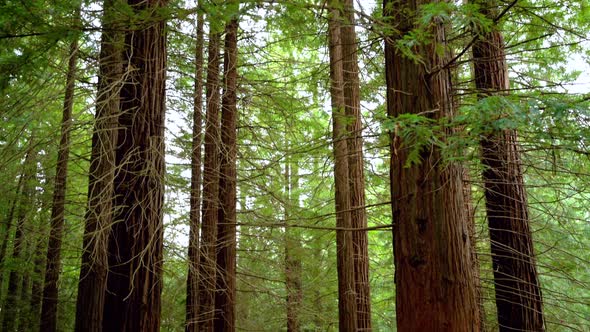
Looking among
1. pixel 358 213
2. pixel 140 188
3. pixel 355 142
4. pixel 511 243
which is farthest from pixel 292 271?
pixel 140 188

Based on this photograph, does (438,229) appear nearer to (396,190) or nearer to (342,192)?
(396,190)

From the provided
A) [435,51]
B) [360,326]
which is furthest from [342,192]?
[435,51]

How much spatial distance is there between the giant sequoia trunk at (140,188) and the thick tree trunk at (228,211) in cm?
308

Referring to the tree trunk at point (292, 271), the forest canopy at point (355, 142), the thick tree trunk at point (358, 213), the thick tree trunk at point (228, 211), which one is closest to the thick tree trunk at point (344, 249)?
the forest canopy at point (355, 142)

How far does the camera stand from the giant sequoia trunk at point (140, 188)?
419 centimetres

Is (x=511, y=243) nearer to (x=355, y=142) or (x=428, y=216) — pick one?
(x=355, y=142)

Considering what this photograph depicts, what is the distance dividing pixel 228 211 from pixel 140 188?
3.67 metres

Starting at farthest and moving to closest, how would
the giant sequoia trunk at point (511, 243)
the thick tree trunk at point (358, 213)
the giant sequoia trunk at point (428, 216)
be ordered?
the thick tree trunk at point (358, 213) < the giant sequoia trunk at point (511, 243) < the giant sequoia trunk at point (428, 216)

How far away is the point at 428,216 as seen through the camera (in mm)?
3240

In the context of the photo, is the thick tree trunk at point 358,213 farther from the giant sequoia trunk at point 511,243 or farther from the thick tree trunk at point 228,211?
the giant sequoia trunk at point 511,243

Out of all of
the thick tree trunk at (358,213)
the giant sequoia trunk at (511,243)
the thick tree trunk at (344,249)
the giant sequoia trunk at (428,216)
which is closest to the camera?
the giant sequoia trunk at (428,216)

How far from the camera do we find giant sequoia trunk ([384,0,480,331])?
3.09 meters

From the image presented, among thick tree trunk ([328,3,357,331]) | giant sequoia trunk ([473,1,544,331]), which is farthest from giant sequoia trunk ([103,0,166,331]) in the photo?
giant sequoia trunk ([473,1,544,331])

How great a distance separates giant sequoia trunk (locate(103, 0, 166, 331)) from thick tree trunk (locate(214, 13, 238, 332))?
3.08 meters
